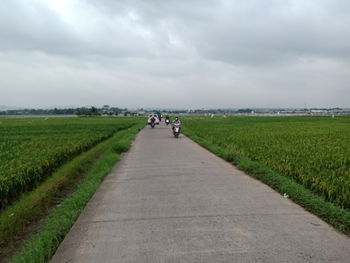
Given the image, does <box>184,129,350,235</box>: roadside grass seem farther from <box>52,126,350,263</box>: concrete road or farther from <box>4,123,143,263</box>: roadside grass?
<box>4,123,143,263</box>: roadside grass

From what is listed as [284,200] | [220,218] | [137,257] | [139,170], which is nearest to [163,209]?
[220,218]

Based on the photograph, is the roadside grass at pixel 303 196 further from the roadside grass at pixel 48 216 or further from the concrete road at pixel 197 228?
the roadside grass at pixel 48 216

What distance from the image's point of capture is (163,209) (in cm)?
600

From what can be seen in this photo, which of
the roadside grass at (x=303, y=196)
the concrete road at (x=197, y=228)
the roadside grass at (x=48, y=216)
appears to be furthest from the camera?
the roadside grass at (x=303, y=196)

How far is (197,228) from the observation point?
4926mm

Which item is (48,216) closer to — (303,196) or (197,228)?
(197,228)

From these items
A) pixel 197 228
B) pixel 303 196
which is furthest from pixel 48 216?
pixel 303 196

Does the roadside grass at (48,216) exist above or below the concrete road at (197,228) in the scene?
below

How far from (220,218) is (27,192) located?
18.9 ft

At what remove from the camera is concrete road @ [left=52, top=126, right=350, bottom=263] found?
4035 mm

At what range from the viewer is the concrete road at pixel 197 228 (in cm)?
404

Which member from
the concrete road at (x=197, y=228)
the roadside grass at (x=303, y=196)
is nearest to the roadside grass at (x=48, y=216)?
the concrete road at (x=197, y=228)

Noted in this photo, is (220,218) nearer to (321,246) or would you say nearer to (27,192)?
(321,246)

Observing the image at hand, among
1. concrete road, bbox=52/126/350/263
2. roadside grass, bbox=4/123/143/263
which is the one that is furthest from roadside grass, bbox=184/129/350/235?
roadside grass, bbox=4/123/143/263
